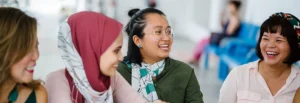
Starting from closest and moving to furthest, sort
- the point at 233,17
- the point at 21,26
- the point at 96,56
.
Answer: the point at 21,26 < the point at 96,56 < the point at 233,17

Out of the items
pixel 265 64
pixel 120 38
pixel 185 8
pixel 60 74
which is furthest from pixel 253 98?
pixel 185 8

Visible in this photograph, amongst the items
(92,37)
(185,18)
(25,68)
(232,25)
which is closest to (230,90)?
(92,37)

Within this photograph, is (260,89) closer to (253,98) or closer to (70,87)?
(253,98)

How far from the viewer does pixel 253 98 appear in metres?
1.87

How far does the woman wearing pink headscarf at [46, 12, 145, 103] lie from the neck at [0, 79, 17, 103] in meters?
0.15

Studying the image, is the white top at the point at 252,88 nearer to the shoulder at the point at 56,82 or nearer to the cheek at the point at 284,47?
the cheek at the point at 284,47

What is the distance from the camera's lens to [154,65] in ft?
5.66

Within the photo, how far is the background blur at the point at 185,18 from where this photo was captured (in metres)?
4.39

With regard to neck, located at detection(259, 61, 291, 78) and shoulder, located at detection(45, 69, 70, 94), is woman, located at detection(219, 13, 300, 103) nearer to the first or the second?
neck, located at detection(259, 61, 291, 78)

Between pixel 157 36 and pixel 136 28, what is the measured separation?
12 centimetres

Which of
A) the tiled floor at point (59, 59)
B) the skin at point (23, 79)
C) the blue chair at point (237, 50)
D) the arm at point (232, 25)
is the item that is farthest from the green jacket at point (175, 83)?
the arm at point (232, 25)

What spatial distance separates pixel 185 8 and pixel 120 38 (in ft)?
29.5

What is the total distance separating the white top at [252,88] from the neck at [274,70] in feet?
0.11

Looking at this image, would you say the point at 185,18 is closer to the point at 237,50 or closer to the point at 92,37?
the point at 237,50
